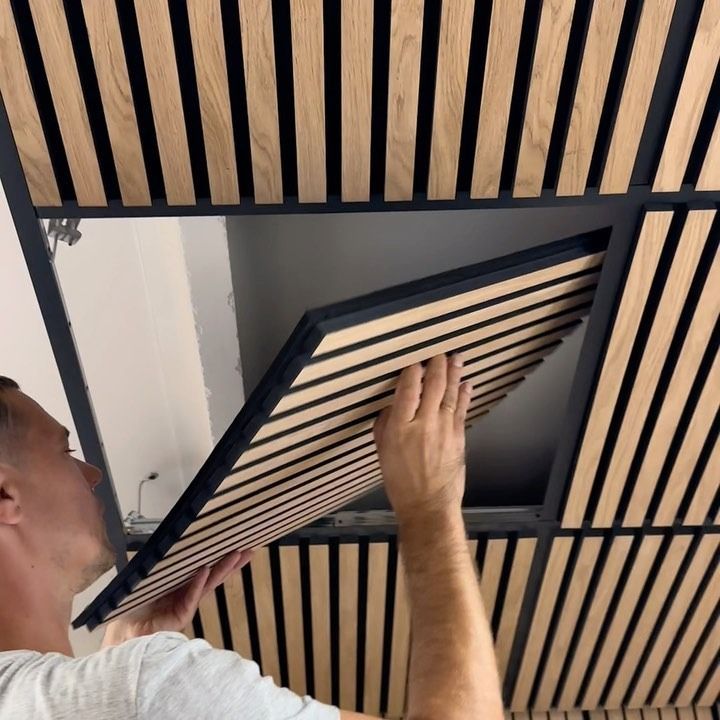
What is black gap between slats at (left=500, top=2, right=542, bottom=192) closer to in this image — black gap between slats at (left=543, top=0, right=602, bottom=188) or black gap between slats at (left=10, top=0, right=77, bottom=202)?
black gap between slats at (left=543, top=0, right=602, bottom=188)

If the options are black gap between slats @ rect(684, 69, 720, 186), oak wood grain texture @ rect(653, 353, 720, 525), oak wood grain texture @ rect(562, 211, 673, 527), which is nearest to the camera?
black gap between slats @ rect(684, 69, 720, 186)

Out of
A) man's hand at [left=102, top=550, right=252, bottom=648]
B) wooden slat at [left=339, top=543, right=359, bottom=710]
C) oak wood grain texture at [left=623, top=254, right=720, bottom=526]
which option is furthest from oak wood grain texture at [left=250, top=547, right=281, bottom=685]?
oak wood grain texture at [left=623, top=254, right=720, bottom=526]

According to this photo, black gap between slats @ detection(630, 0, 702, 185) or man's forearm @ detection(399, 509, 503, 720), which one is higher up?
black gap between slats @ detection(630, 0, 702, 185)

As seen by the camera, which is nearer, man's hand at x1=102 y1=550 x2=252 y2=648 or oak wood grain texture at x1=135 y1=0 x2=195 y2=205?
oak wood grain texture at x1=135 y1=0 x2=195 y2=205

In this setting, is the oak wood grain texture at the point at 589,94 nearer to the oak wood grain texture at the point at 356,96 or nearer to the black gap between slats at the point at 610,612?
the oak wood grain texture at the point at 356,96

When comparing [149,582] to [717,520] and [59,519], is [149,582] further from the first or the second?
[717,520]

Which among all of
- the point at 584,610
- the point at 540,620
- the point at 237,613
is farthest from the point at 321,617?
the point at 584,610

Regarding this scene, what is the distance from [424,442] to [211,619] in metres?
1.57

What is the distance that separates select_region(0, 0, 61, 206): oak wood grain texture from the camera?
1.27 m

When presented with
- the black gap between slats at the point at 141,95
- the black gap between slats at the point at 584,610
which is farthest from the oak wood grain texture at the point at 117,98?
the black gap between slats at the point at 584,610

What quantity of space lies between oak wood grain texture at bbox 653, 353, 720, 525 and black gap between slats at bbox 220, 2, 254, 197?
114 cm

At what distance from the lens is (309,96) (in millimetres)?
1386

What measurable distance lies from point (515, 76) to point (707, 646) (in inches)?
96.1


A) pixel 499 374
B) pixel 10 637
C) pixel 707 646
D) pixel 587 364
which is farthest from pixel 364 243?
pixel 707 646
